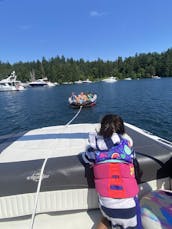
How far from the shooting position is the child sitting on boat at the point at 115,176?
2.35 metres

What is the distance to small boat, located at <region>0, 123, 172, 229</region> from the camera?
2756 mm

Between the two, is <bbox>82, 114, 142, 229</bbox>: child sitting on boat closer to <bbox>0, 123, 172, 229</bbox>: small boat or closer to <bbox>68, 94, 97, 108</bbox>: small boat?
<bbox>0, 123, 172, 229</bbox>: small boat

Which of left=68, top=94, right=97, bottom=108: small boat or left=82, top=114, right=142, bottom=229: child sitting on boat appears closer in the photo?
left=82, top=114, right=142, bottom=229: child sitting on boat

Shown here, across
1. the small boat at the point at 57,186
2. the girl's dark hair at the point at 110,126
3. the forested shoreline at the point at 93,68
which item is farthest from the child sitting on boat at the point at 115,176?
the forested shoreline at the point at 93,68

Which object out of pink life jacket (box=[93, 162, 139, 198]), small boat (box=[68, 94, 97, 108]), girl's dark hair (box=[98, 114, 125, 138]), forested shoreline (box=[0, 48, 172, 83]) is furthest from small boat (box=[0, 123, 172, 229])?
forested shoreline (box=[0, 48, 172, 83])

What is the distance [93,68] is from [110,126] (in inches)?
4622

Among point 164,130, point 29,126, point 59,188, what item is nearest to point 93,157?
point 59,188

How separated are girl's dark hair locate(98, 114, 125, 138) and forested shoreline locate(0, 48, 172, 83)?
3828 inches

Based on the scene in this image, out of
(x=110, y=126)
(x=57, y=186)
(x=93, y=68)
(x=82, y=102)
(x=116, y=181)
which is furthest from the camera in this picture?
(x=93, y=68)

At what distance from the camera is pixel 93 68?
117750 millimetres

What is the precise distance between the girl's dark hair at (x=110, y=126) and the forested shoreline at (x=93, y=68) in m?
97.2

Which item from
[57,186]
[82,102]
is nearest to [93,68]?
[82,102]

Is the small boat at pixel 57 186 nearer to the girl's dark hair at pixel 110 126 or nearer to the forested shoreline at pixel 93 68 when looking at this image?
the girl's dark hair at pixel 110 126

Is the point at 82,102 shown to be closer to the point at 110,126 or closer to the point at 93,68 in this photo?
the point at 110,126
